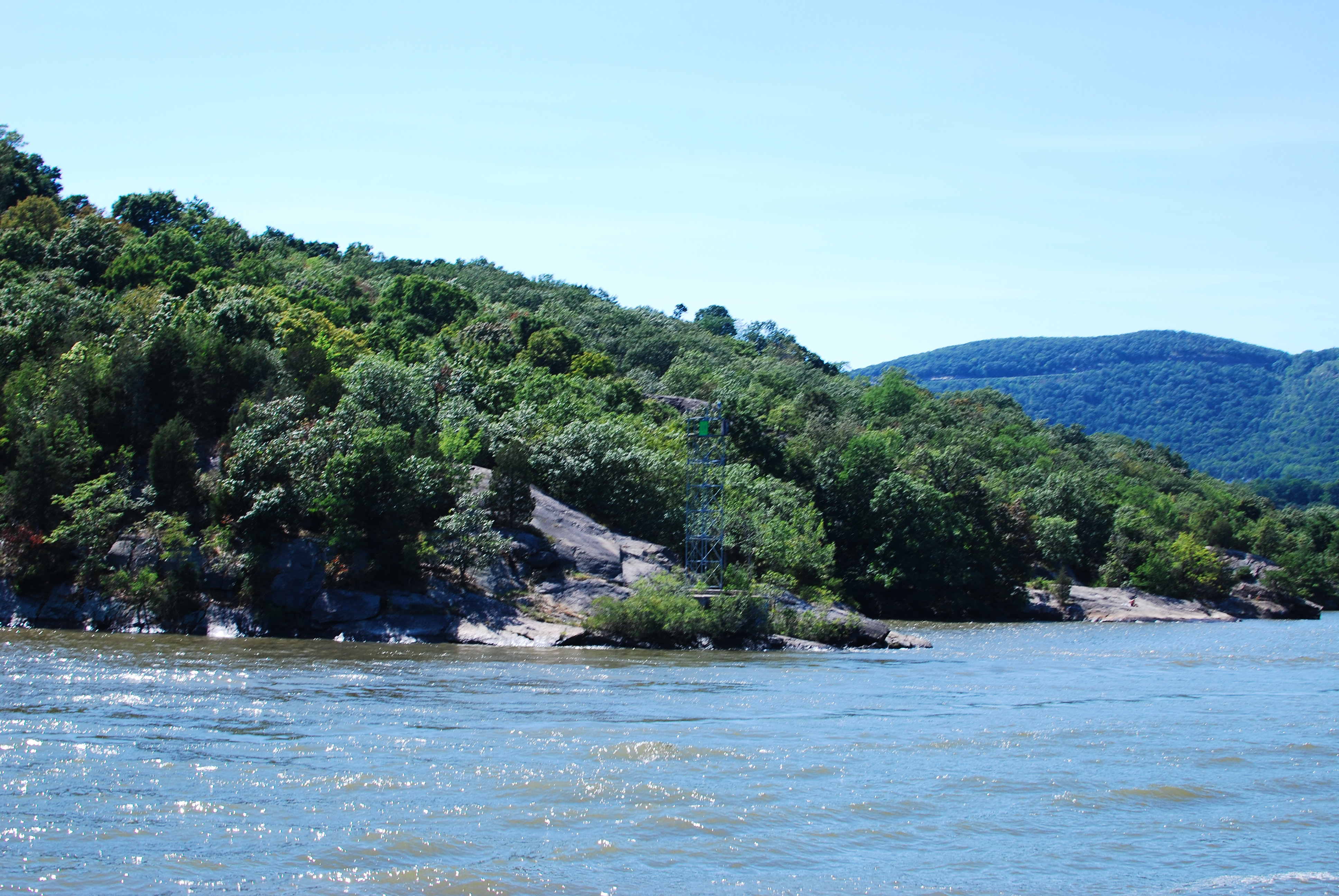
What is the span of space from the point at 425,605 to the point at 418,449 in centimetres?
725

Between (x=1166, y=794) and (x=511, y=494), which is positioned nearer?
(x=1166, y=794)

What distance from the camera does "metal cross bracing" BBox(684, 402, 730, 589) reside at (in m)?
44.9

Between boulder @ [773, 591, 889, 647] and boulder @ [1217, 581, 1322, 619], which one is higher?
boulder @ [1217, 581, 1322, 619]

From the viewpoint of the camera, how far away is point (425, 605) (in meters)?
42.0

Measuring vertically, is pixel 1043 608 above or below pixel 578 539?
below

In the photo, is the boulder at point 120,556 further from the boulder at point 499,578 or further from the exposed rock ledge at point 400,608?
the boulder at point 499,578

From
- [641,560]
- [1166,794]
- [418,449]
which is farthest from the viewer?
[641,560]

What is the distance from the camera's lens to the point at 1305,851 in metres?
16.4

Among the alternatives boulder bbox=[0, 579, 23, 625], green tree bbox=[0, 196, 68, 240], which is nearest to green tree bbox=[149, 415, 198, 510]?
boulder bbox=[0, 579, 23, 625]

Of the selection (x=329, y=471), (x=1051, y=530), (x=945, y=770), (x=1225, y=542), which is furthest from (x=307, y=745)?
(x=1225, y=542)

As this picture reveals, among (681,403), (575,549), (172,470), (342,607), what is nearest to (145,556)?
(172,470)

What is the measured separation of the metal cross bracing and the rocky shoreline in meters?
2.36

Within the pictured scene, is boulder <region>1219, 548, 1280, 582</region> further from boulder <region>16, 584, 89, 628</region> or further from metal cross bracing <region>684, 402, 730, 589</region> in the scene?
boulder <region>16, 584, 89, 628</region>

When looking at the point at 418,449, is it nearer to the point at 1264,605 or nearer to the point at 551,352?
the point at 551,352
